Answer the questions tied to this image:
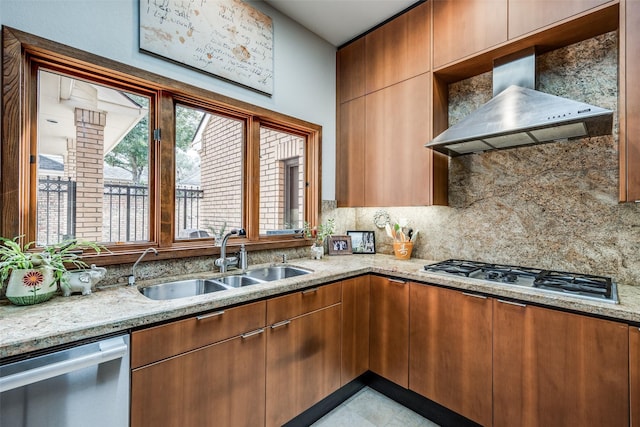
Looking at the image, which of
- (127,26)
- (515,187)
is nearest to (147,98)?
(127,26)

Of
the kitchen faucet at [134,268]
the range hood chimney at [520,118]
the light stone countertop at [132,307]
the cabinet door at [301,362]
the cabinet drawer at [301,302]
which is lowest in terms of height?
the cabinet door at [301,362]

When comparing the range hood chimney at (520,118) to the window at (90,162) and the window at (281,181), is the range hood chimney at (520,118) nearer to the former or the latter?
the window at (281,181)

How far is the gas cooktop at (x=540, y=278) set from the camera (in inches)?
57.7

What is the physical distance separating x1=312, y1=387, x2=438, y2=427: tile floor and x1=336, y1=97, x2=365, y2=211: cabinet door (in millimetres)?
1617

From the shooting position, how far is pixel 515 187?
216cm

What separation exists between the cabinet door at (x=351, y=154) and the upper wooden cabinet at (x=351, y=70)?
0.30ft

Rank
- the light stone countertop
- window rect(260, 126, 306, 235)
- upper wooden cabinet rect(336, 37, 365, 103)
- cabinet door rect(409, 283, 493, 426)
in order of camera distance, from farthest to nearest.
Result: upper wooden cabinet rect(336, 37, 365, 103) < window rect(260, 126, 306, 235) < cabinet door rect(409, 283, 493, 426) < the light stone countertop

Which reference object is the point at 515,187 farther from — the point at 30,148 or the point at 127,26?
the point at 30,148

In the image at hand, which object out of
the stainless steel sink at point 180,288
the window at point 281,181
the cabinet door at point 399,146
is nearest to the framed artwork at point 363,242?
the cabinet door at point 399,146

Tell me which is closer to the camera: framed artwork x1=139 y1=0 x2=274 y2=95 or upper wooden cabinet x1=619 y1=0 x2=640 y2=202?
upper wooden cabinet x1=619 y1=0 x2=640 y2=202

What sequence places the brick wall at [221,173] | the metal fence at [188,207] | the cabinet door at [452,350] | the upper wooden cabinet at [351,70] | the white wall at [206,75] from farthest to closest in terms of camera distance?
the upper wooden cabinet at [351,70], the brick wall at [221,173], the metal fence at [188,207], the cabinet door at [452,350], the white wall at [206,75]

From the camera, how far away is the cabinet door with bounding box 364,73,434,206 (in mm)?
2348

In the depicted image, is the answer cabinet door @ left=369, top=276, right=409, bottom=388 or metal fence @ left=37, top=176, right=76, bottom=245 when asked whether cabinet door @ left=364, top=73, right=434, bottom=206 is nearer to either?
cabinet door @ left=369, top=276, right=409, bottom=388

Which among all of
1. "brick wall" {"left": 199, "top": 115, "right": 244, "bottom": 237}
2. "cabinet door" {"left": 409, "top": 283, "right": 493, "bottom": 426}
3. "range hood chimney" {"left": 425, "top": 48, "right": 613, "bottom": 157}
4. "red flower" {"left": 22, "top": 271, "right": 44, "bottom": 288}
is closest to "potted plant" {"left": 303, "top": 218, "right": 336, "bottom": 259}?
"brick wall" {"left": 199, "top": 115, "right": 244, "bottom": 237}
